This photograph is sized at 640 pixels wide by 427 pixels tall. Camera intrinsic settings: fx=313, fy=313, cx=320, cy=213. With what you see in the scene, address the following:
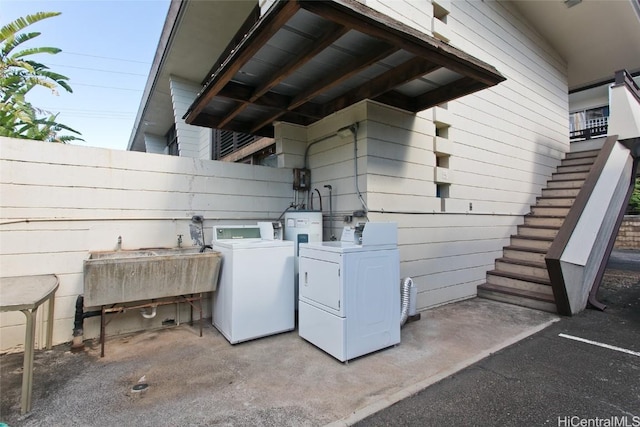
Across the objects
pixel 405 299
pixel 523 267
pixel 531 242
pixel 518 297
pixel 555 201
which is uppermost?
pixel 555 201

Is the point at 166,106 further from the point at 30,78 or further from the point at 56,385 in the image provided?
the point at 56,385

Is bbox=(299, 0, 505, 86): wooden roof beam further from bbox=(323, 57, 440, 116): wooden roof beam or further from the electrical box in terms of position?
the electrical box

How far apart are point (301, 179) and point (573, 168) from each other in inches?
252

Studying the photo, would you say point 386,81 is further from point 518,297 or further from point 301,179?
point 518,297

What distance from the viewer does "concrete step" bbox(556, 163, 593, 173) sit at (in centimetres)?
670

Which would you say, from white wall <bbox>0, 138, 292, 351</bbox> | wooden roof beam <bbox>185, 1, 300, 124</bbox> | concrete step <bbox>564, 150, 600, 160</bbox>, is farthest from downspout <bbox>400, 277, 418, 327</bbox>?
concrete step <bbox>564, 150, 600, 160</bbox>

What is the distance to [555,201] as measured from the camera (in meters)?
6.12

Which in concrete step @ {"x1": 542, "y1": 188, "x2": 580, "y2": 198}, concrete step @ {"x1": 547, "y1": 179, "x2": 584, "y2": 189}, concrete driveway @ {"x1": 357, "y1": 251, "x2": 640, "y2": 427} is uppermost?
concrete step @ {"x1": 547, "y1": 179, "x2": 584, "y2": 189}

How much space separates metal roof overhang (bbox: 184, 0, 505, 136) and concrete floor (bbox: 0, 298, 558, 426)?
253 centimetres

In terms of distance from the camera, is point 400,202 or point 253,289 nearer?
point 253,289

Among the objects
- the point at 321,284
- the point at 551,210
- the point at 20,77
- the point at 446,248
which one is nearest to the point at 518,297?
the point at 446,248

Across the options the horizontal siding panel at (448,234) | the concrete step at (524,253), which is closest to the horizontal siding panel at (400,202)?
the horizontal siding panel at (448,234)

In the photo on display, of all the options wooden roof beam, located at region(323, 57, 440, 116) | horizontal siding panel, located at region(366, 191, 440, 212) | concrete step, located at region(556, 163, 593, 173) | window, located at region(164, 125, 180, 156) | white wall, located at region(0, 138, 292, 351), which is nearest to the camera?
white wall, located at region(0, 138, 292, 351)

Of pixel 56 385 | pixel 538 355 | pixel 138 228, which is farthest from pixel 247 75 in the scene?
pixel 538 355
